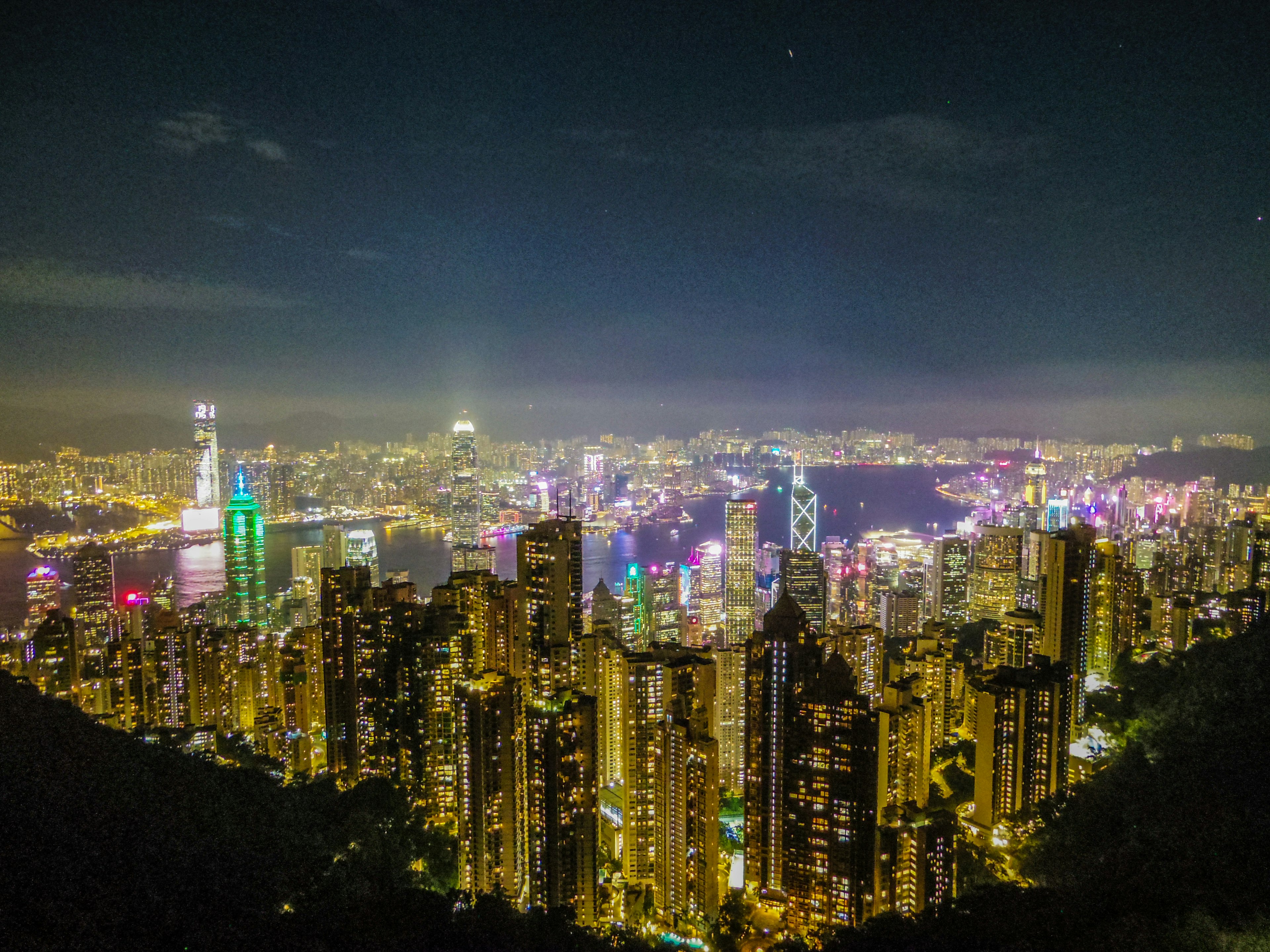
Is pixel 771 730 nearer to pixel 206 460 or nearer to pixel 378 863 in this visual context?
pixel 378 863

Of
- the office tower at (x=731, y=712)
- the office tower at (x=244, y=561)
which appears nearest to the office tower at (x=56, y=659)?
the office tower at (x=244, y=561)

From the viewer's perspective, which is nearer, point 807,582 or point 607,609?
point 607,609

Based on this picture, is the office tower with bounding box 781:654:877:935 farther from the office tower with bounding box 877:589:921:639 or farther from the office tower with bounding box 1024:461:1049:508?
the office tower with bounding box 1024:461:1049:508

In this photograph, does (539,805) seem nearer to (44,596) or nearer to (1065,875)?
(1065,875)

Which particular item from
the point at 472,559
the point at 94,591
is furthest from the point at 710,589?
the point at 94,591

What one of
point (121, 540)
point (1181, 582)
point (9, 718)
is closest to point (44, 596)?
point (121, 540)

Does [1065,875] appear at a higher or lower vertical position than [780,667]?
lower
